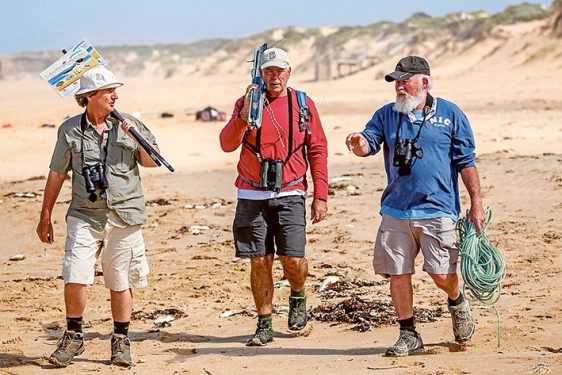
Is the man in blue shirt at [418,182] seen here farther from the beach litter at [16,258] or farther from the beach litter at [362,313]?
the beach litter at [16,258]

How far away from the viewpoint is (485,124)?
811 inches

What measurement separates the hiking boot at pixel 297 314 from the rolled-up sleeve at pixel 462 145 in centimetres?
158

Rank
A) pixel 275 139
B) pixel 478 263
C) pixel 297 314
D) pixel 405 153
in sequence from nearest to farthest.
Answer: pixel 405 153 < pixel 478 263 < pixel 275 139 < pixel 297 314

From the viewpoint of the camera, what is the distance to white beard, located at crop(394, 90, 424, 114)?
655 cm

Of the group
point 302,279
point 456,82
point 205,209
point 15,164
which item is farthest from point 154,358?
point 456,82

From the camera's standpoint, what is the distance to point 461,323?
6.78m

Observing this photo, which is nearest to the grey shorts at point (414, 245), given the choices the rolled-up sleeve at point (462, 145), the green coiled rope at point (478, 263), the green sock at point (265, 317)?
the green coiled rope at point (478, 263)

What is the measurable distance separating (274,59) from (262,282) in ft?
4.95

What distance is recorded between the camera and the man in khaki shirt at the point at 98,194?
660 cm

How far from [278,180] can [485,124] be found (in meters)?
14.1

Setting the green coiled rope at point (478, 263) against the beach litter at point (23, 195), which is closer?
the green coiled rope at point (478, 263)

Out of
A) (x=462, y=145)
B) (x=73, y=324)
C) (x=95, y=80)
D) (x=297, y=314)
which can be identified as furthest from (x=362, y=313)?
(x=95, y=80)

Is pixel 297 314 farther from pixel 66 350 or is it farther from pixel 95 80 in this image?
pixel 95 80

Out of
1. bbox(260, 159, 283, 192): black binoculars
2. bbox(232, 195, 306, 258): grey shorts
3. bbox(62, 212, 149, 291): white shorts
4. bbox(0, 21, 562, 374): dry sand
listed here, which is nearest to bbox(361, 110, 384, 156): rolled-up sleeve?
bbox(260, 159, 283, 192): black binoculars
